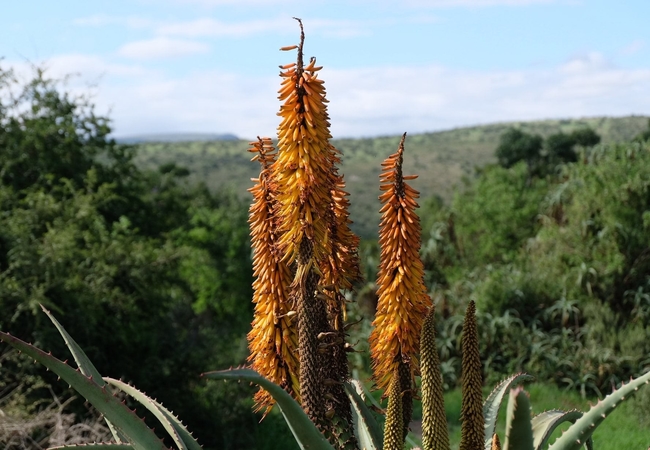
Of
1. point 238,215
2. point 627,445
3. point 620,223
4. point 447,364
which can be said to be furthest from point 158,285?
point 238,215

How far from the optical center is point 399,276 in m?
2.66

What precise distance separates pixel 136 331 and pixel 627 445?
5.94 metres

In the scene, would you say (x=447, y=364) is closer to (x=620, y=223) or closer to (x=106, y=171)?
Result: (x=620, y=223)

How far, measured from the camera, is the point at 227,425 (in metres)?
10.4

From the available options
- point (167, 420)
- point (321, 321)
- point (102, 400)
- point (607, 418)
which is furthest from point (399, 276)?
point (607, 418)

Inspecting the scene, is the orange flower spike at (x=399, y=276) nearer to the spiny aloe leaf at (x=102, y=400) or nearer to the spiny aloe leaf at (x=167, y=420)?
the spiny aloe leaf at (x=167, y=420)

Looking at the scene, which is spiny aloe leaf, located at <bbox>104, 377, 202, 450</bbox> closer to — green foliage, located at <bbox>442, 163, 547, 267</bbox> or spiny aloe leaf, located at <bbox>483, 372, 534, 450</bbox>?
spiny aloe leaf, located at <bbox>483, 372, 534, 450</bbox>

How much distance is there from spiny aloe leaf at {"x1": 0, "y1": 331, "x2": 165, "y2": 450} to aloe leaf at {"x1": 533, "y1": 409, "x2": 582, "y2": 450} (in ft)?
4.01

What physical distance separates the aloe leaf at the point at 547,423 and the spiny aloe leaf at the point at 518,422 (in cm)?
49

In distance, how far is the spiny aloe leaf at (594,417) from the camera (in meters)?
2.13

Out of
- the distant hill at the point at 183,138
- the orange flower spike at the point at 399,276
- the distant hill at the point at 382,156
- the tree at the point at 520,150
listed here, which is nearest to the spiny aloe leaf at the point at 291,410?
the orange flower spike at the point at 399,276

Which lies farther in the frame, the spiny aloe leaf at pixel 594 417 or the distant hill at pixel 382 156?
the distant hill at pixel 382 156

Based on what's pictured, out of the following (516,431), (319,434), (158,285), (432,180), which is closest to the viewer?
(516,431)

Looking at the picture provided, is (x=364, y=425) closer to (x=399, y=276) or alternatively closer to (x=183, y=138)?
(x=399, y=276)
